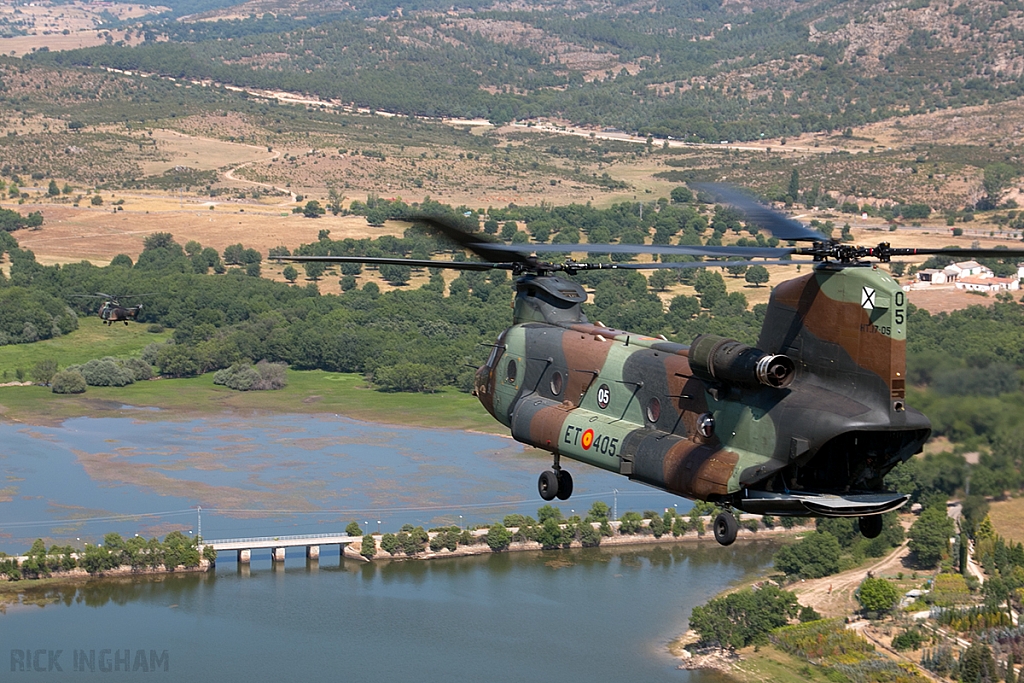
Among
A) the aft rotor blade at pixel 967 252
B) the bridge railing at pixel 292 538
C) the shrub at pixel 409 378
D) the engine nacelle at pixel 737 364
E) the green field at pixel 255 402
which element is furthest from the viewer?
the shrub at pixel 409 378

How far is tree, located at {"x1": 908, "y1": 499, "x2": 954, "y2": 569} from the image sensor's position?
80125mm

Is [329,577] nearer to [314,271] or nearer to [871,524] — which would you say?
[871,524]

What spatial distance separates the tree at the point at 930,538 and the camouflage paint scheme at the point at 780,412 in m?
54.4

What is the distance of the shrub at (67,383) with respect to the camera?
399 ft

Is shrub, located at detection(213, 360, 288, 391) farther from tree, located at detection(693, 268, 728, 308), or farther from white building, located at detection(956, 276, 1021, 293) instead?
white building, located at detection(956, 276, 1021, 293)

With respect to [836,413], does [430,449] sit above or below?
below

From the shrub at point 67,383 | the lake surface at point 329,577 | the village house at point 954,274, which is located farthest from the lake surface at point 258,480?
the village house at point 954,274

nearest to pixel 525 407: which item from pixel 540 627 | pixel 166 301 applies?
pixel 540 627

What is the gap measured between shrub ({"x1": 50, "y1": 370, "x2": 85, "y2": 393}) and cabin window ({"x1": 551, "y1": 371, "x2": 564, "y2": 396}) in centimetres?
9747

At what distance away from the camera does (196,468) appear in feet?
324

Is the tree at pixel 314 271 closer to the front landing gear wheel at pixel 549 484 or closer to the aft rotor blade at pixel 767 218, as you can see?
the front landing gear wheel at pixel 549 484

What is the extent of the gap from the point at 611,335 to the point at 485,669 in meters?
43.2

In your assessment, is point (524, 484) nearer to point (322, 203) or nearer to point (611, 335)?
point (611, 335)

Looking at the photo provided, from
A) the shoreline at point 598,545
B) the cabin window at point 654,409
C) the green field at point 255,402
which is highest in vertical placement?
the cabin window at point 654,409
